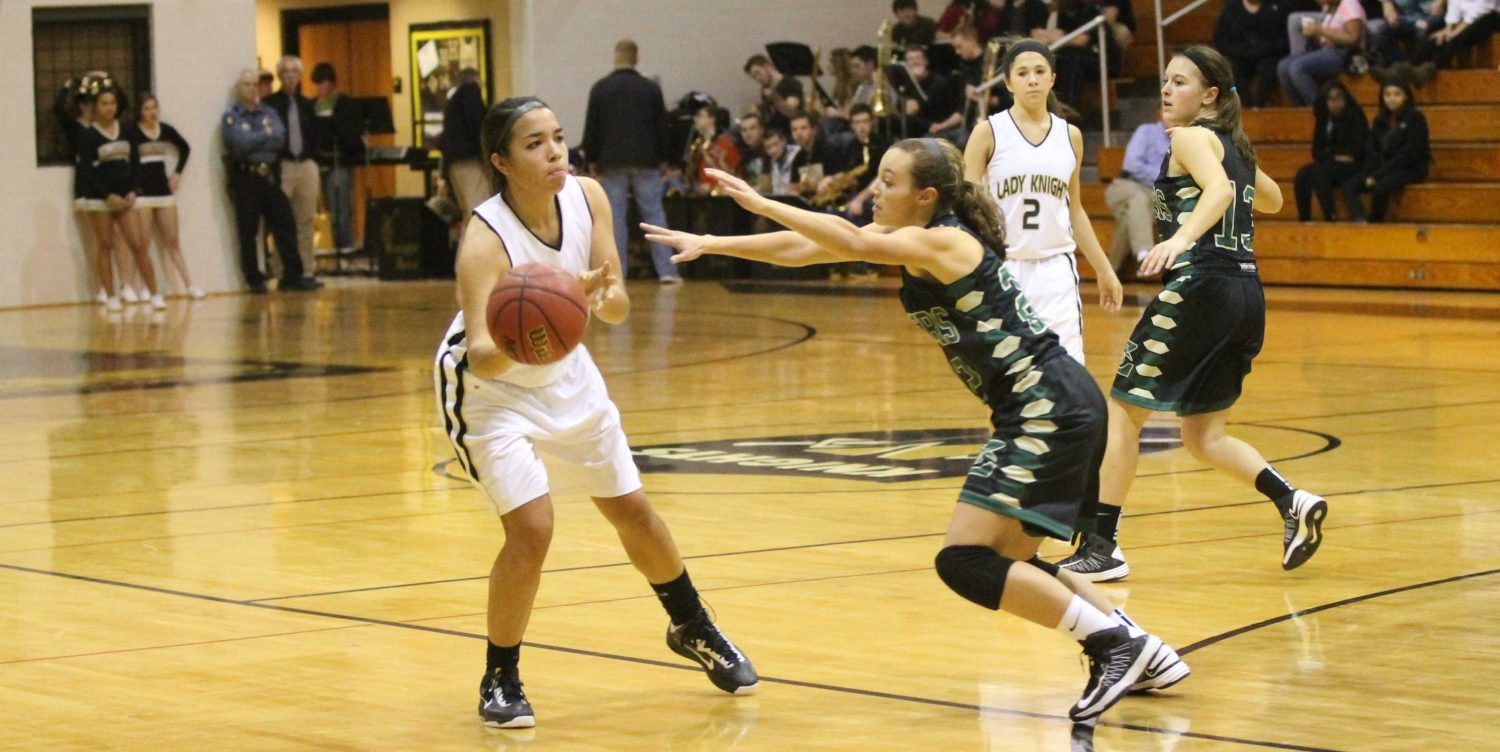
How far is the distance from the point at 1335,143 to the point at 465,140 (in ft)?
26.2

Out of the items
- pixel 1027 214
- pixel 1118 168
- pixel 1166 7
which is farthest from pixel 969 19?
pixel 1027 214

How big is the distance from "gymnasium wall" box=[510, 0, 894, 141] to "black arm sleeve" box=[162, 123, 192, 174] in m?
4.22

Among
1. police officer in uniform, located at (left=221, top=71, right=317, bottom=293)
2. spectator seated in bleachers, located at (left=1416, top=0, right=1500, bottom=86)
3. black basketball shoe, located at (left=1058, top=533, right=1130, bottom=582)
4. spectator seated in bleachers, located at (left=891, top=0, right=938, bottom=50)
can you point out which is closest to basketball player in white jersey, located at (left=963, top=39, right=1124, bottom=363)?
black basketball shoe, located at (left=1058, top=533, right=1130, bottom=582)

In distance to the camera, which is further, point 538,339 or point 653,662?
point 653,662

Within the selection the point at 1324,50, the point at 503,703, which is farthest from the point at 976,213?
the point at 1324,50

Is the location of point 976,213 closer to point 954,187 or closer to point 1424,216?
point 954,187

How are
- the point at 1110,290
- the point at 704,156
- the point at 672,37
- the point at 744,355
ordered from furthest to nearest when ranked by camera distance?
the point at 672,37
the point at 704,156
the point at 744,355
the point at 1110,290

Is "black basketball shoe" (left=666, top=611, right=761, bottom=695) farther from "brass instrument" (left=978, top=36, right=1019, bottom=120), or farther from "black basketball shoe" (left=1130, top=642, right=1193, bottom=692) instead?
"brass instrument" (left=978, top=36, right=1019, bottom=120)

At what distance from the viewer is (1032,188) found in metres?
7.50

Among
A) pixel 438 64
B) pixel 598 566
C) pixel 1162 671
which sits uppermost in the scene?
pixel 438 64

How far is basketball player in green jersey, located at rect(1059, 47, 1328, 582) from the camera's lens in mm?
6176

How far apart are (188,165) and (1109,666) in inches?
672

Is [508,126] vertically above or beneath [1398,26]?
beneath

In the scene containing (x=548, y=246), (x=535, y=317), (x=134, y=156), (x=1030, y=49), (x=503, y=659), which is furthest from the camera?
(x=134, y=156)
